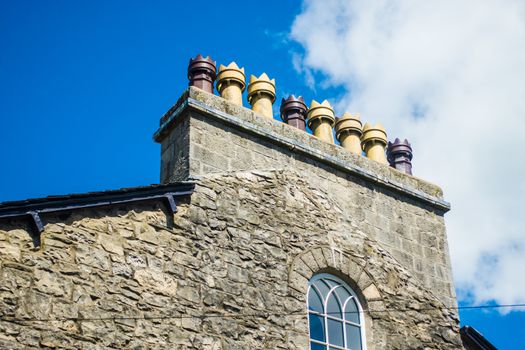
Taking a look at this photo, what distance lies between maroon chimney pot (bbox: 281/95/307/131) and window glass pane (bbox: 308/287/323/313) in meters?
2.44

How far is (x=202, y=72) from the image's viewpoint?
12734 mm

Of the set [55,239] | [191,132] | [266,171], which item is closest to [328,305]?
[266,171]

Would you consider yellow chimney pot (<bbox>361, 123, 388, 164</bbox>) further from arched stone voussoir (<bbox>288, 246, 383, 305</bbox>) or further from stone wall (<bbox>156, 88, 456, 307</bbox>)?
arched stone voussoir (<bbox>288, 246, 383, 305</bbox>)

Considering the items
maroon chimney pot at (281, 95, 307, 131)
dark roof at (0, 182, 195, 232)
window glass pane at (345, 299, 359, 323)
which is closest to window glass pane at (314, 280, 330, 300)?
window glass pane at (345, 299, 359, 323)

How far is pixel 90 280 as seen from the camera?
10070 millimetres

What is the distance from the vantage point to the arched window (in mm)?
11648

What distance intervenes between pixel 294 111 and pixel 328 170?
99 centimetres

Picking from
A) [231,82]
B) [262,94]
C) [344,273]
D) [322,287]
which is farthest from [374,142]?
[322,287]

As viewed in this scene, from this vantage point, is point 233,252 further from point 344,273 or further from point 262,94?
point 262,94

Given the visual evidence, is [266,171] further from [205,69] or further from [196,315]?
[196,315]

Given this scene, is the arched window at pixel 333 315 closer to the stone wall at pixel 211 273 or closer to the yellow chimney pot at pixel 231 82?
the stone wall at pixel 211 273

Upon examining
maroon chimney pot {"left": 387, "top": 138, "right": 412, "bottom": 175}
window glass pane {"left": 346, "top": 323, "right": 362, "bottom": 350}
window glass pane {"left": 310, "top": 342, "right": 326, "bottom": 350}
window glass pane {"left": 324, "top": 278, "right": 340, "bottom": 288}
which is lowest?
window glass pane {"left": 310, "top": 342, "right": 326, "bottom": 350}

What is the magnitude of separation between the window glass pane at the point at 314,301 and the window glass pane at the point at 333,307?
12 centimetres

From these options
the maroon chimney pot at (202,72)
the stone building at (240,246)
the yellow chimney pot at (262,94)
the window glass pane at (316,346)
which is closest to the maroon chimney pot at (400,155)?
the stone building at (240,246)
